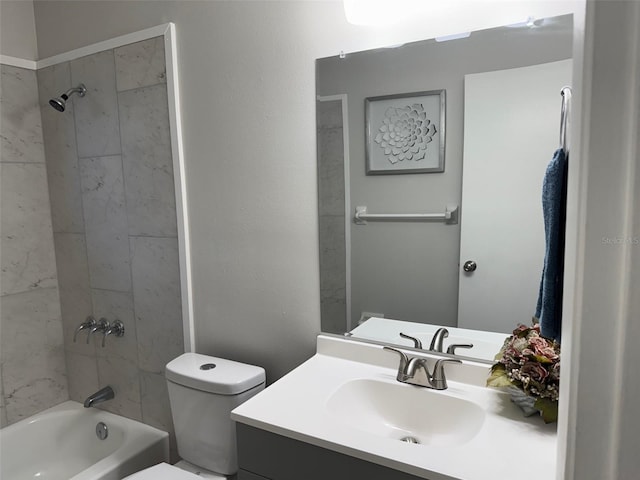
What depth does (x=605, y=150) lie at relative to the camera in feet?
1.53

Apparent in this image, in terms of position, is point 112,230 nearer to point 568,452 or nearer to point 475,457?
point 475,457

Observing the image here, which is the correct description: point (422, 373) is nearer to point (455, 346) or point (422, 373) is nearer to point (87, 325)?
point (455, 346)

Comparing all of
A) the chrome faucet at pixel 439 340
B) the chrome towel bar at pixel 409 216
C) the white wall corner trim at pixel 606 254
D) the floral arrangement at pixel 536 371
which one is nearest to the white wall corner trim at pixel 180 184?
the chrome towel bar at pixel 409 216

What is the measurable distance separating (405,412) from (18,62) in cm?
235

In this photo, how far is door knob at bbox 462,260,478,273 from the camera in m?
1.26

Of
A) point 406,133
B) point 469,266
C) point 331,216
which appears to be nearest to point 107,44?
point 331,216

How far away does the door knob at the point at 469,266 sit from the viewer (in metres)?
1.26

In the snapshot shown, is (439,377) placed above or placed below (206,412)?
above

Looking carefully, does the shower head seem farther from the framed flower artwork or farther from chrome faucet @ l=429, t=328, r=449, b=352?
chrome faucet @ l=429, t=328, r=449, b=352

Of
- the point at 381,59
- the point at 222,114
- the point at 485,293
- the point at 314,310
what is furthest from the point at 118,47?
the point at 485,293

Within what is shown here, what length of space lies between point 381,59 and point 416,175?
0.38 metres

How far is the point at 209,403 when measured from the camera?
1.49 meters

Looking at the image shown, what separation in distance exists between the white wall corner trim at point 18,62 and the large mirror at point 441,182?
5.33 ft

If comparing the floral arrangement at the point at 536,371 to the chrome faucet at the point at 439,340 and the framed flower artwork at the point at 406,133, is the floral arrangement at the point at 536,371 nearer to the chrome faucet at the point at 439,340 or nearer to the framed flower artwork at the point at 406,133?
the chrome faucet at the point at 439,340
